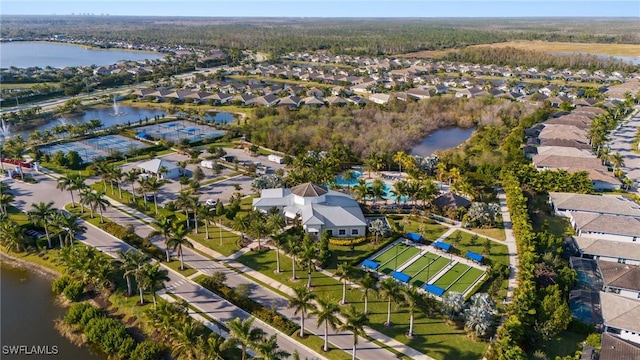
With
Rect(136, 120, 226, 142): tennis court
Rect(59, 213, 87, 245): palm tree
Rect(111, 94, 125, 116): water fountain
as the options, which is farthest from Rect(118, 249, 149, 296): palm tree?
Rect(111, 94, 125, 116): water fountain

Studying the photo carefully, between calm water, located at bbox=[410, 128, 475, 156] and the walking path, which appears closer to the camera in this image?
the walking path

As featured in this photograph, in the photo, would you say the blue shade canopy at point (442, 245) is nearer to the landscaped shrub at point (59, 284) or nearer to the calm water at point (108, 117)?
the landscaped shrub at point (59, 284)

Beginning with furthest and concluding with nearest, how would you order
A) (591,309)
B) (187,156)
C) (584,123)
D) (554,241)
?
(584,123) → (187,156) → (554,241) → (591,309)

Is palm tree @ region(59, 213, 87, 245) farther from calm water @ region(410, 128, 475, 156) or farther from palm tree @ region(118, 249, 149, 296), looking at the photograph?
calm water @ region(410, 128, 475, 156)

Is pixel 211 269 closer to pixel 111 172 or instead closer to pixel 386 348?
pixel 386 348

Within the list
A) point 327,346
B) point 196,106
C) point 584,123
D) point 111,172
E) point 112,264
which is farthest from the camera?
point 196,106

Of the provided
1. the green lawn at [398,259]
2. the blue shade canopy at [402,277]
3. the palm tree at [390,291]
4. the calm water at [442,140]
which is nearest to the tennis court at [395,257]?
the green lawn at [398,259]

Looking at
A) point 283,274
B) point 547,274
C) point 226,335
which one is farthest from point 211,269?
point 547,274

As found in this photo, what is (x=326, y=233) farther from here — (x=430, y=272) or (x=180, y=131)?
(x=180, y=131)
